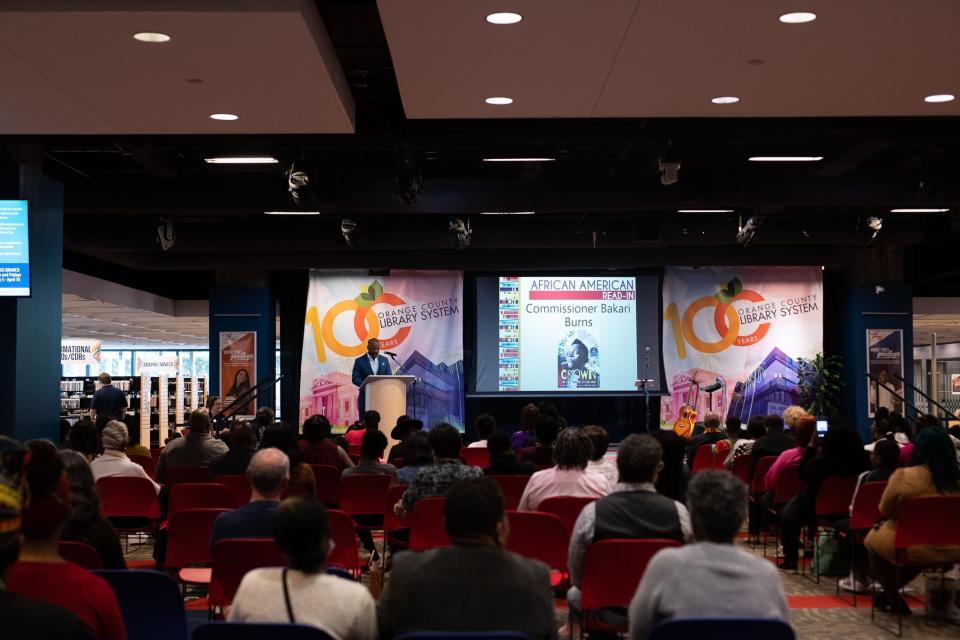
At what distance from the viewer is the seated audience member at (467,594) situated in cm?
265

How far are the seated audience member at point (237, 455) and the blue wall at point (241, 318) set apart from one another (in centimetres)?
1094

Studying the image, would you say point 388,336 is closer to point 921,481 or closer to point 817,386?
point 817,386

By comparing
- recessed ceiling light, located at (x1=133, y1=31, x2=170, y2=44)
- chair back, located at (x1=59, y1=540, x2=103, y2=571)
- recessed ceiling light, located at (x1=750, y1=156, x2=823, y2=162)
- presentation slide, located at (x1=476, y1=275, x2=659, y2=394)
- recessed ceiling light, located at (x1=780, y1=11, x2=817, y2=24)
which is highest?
recessed ceiling light, located at (x1=750, y1=156, x2=823, y2=162)

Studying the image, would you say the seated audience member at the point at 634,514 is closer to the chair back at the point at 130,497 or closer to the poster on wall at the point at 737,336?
the chair back at the point at 130,497

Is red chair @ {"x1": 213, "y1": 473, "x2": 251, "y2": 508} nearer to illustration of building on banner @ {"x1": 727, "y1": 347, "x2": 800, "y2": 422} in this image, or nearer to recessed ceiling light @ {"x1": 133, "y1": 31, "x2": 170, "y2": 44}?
recessed ceiling light @ {"x1": 133, "y1": 31, "x2": 170, "y2": 44}

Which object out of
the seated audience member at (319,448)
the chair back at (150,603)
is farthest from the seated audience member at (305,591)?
the seated audience member at (319,448)

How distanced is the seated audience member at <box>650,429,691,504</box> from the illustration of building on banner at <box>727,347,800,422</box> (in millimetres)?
12500

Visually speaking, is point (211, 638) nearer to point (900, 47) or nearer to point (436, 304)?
point (900, 47)

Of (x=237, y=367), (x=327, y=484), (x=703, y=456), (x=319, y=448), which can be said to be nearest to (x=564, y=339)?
(x=237, y=367)

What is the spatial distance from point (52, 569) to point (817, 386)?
53.6 ft

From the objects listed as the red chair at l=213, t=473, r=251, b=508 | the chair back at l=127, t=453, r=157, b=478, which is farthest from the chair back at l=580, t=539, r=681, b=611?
the chair back at l=127, t=453, r=157, b=478

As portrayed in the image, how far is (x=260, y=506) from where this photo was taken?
416 centimetres

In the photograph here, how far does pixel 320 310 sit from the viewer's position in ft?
58.0

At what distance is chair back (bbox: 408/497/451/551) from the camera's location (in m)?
5.25
